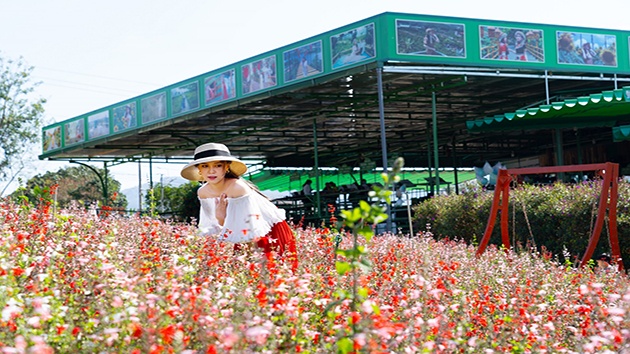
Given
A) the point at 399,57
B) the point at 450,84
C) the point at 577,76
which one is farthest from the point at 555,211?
the point at 577,76

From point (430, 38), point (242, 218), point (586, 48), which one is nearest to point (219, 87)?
point (430, 38)

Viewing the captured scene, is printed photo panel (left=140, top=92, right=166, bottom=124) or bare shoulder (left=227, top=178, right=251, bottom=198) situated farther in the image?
printed photo panel (left=140, top=92, right=166, bottom=124)

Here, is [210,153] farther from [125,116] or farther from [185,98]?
[125,116]

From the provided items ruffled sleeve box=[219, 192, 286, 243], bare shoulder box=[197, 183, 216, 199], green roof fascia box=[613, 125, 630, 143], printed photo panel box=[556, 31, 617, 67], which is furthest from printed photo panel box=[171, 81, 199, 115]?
ruffled sleeve box=[219, 192, 286, 243]

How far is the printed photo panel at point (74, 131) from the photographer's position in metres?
29.2

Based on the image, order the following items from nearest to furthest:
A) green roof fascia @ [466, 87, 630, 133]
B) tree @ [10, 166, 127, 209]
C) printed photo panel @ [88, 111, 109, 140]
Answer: green roof fascia @ [466, 87, 630, 133] → printed photo panel @ [88, 111, 109, 140] → tree @ [10, 166, 127, 209]

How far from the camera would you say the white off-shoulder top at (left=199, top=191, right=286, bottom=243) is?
742 centimetres

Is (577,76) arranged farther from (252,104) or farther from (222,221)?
(222,221)

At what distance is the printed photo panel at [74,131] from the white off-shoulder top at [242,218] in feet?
73.0

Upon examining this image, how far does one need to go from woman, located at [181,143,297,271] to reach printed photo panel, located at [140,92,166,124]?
56.3ft

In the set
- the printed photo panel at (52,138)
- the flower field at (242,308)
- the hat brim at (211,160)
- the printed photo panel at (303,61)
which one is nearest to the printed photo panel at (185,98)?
the printed photo panel at (303,61)

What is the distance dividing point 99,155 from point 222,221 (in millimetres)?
26590

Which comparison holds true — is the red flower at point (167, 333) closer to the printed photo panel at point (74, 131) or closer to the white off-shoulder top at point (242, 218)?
the white off-shoulder top at point (242, 218)

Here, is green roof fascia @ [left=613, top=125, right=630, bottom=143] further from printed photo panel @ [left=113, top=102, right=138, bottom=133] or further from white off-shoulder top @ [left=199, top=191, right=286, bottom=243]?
white off-shoulder top @ [left=199, top=191, right=286, bottom=243]
